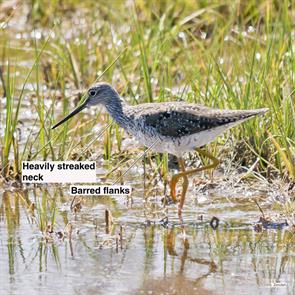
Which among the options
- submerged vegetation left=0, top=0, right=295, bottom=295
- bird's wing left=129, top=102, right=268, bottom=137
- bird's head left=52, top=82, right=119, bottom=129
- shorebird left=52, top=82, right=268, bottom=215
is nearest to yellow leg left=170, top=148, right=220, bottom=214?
shorebird left=52, top=82, right=268, bottom=215

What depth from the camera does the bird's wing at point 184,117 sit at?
24.1 feet

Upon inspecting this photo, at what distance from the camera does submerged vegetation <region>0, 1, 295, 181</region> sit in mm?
7906

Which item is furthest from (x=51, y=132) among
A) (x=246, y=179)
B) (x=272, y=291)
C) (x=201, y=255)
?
(x=272, y=291)

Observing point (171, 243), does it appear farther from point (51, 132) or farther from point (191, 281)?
point (51, 132)

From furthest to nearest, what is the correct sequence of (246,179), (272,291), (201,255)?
1. (246,179)
2. (201,255)
3. (272,291)

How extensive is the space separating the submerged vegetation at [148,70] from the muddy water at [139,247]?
49 cm

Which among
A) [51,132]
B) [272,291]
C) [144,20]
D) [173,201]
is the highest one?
[144,20]

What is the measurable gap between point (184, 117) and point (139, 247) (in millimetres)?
1346

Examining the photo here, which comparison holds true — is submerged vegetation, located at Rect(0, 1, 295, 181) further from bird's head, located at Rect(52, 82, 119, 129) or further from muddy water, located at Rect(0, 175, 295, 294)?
muddy water, located at Rect(0, 175, 295, 294)

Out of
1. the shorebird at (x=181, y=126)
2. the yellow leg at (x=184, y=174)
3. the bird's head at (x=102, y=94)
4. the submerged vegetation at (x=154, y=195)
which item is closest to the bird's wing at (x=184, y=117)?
the shorebird at (x=181, y=126)

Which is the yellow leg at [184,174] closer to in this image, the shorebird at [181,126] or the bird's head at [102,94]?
the shorebird at [181,126]

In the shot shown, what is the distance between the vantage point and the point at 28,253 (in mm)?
6363

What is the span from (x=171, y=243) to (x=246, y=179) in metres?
1.43

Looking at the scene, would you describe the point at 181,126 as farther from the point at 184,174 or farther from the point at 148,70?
the point at 148,70
